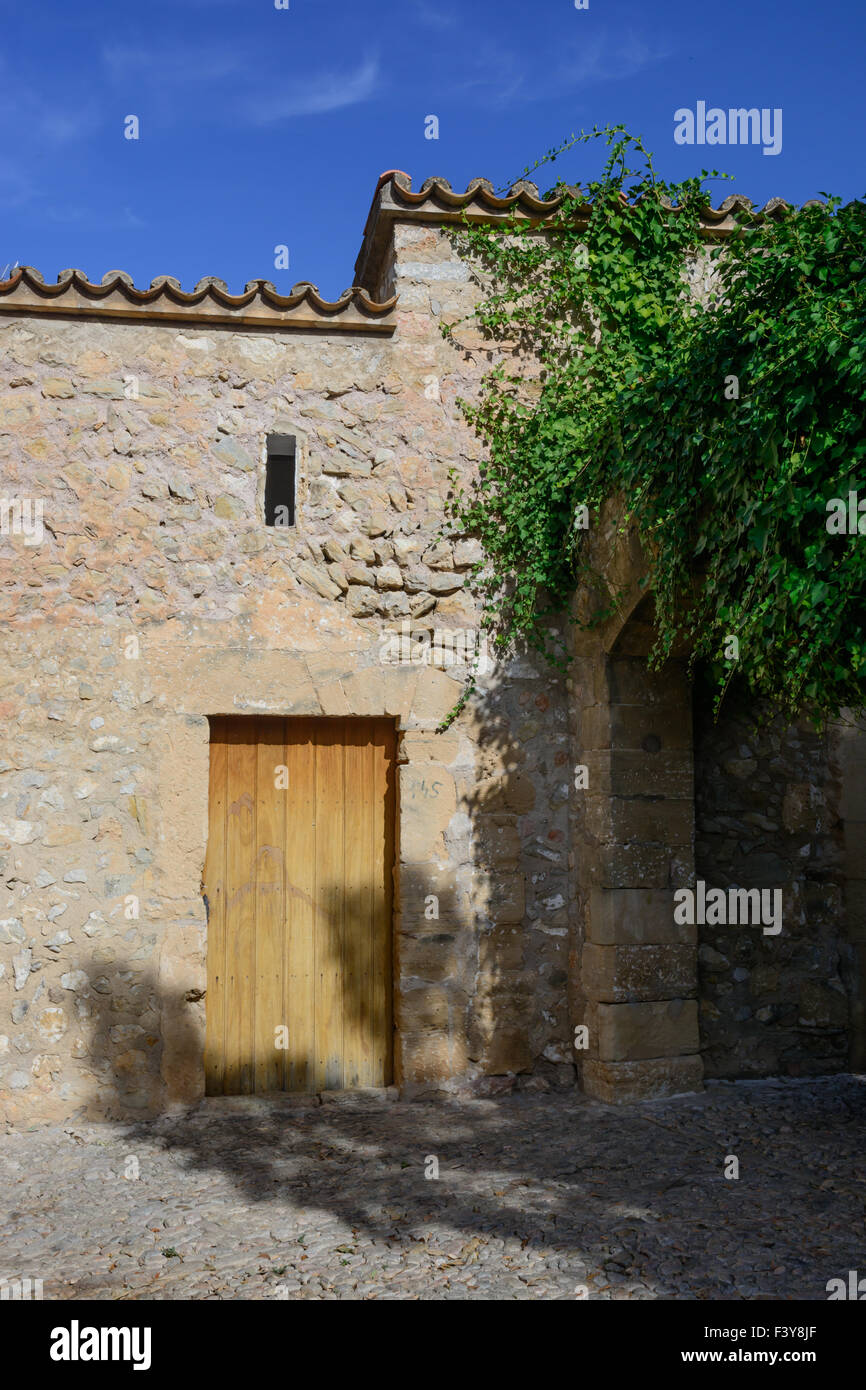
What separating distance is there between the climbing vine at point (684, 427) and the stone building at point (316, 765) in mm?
195

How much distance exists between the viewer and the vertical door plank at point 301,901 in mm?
5215

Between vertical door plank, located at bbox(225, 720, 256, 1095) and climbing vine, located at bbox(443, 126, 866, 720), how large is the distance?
55.4 inches

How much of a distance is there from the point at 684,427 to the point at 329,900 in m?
2.83

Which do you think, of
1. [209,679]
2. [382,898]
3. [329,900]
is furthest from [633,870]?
[209,679]

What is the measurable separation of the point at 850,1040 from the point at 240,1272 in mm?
3595

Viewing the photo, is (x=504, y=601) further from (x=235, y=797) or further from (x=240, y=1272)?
(x=240, y=1272)

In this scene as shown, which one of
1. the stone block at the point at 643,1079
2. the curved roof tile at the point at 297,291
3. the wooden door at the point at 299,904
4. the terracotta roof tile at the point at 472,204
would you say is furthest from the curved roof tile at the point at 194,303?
the stone block at the point at 643,1079

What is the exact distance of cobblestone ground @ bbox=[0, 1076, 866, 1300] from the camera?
10.5 feet

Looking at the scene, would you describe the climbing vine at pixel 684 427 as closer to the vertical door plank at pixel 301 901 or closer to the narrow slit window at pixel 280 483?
the narrow slit window at pixel 280 483

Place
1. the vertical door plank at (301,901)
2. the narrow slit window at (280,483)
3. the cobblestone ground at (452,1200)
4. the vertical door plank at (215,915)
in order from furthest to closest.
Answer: the narrow slit window at (280,483)
the vertical door plank at (301,901)
the vertical door plank at (215,915)
the cobblestone ground at (452,1200)

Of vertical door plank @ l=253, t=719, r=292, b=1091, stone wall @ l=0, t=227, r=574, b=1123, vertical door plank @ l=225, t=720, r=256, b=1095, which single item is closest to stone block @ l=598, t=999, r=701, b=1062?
stone wall @ l=0, t=227, r=574, b=1123

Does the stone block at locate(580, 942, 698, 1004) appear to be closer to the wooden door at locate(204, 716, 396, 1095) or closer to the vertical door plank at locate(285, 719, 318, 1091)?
the wooden door at locate(204, 716, 396, 1095)

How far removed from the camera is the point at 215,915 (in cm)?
518

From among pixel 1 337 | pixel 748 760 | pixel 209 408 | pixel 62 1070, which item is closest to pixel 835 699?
pixel 748 760
